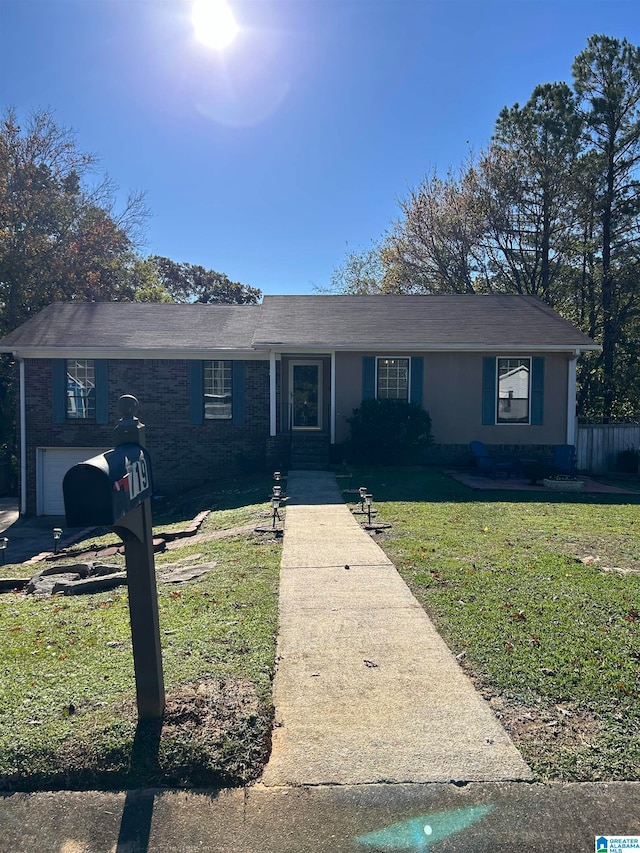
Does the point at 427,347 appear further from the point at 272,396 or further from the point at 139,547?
the point at 139,547

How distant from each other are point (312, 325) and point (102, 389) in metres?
5.83

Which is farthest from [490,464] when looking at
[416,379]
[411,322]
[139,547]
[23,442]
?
[139,547]

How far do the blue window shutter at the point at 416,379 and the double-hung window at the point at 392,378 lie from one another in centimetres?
17

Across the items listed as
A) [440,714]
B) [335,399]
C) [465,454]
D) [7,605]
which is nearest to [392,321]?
[335,399]

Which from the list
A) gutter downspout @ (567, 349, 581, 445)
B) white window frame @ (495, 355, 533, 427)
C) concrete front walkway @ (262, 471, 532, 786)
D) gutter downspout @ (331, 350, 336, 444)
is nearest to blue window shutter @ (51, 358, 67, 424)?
gutter downspout @ (331, 350, 336, 444)

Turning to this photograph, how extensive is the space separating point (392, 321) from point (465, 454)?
14.0 ft

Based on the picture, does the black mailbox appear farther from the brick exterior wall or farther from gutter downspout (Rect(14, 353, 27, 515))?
gutter downspout (Rect(14, 353, 27, 515))

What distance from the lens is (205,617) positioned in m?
4.78

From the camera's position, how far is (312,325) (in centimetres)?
1647

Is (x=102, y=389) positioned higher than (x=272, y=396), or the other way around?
(x=102, y=389)

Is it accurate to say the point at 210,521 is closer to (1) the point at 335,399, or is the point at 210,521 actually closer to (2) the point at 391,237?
(1) the point at 335,399

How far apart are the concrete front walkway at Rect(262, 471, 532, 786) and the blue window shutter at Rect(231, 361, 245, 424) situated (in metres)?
10.1

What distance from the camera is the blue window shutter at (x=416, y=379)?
51.0 feet

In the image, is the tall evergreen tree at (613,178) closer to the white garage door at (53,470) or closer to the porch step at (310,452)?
the porch step at (310,452)
